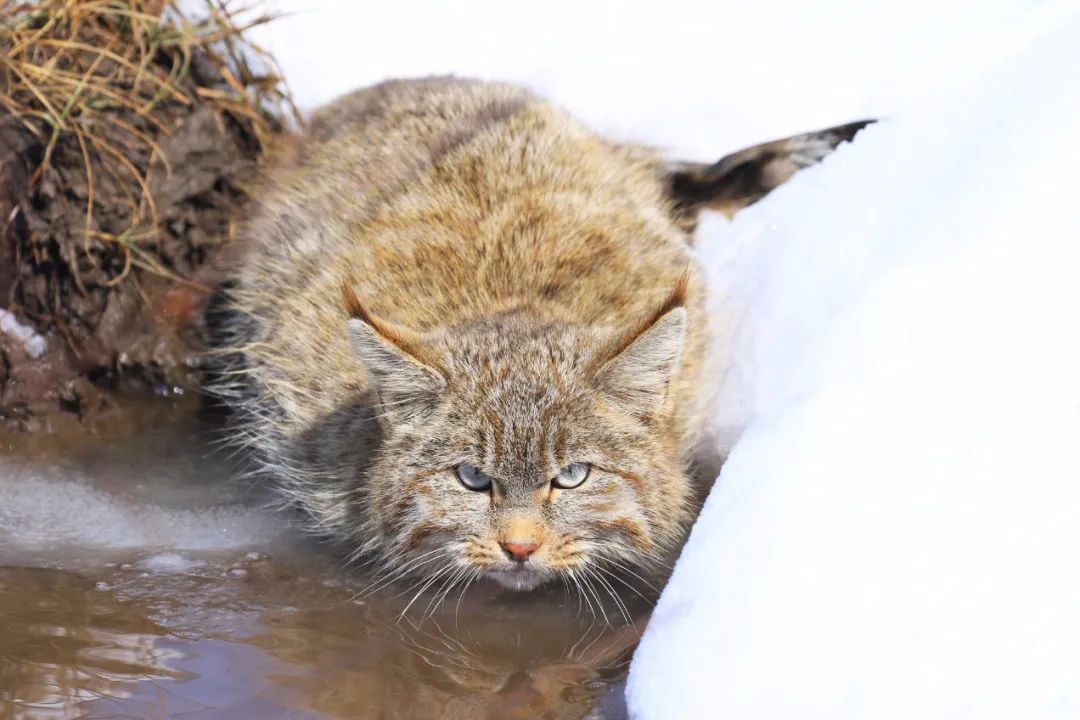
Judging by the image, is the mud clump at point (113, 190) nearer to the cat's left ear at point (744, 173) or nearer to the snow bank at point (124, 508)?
the snow bank at point (124, 508)

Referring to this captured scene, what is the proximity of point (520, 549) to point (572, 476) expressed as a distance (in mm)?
279

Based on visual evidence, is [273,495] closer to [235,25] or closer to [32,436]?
[32,436]

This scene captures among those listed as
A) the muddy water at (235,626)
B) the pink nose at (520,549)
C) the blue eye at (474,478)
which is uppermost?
the blue eye at (474,478)

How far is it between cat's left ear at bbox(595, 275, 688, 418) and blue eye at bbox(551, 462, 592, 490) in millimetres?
229

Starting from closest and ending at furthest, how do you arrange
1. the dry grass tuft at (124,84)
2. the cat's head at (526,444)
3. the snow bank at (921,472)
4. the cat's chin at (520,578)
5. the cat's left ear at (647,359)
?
the snow bank at (921,472) < the cat's left ear at (647,359) < the cat's head at (526,444) < the cat's chin at (520,578) < the dry grass tuft at (124,84)

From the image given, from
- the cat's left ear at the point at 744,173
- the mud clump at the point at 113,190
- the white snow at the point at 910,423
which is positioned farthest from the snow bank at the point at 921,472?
the mud clump at the point at 113,190

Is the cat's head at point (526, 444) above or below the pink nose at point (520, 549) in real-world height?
above

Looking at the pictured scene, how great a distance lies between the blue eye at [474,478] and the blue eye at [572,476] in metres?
0.20

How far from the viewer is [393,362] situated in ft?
11.8

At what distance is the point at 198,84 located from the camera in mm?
5422

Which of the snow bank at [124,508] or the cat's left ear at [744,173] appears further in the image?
the cat's left ear at [744,173]

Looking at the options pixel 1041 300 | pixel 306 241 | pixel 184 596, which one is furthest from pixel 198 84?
pixel 1041 300

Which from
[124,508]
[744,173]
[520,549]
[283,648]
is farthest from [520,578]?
[744,173]

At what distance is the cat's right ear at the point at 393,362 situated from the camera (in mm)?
3512
